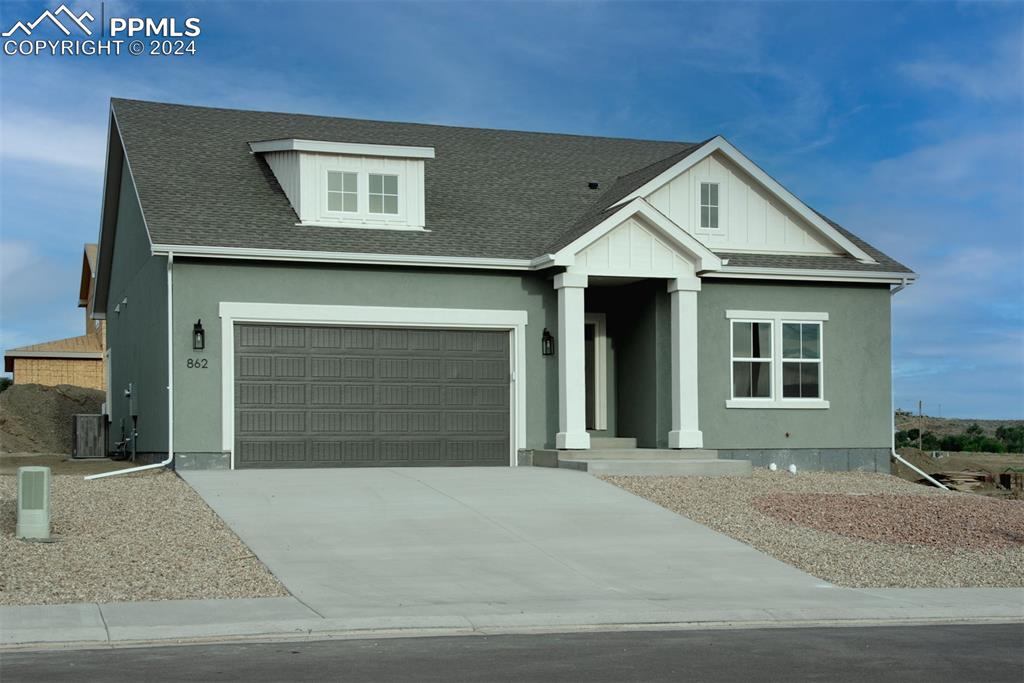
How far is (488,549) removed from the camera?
13.9 meters

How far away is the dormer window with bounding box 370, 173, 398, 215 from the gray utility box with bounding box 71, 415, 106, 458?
804cm

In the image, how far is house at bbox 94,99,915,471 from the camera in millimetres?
19938

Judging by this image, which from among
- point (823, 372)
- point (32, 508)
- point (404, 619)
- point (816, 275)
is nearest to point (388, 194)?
point (816, 275)

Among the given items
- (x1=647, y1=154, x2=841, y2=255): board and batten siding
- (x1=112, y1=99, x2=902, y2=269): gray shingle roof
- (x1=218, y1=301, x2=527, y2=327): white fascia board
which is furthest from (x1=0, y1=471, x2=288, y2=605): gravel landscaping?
(x1=647, y1=154, x2=841, y2=255): board and batten siding

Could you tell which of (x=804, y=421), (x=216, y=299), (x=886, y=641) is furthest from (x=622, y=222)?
(x=886, y=641)

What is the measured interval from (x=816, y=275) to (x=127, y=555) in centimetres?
1422

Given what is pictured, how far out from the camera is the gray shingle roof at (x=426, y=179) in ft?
67.4

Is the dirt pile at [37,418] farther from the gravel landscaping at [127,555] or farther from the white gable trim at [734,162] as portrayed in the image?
the white gable trim at [734,162]

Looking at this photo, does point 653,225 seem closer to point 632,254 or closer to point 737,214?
point 632,254

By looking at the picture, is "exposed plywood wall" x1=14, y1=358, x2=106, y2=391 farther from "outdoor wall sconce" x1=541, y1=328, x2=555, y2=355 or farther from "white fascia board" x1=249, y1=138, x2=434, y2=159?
"outdoor wall sconce" x1=541, y1=328, x2=555, y2=355

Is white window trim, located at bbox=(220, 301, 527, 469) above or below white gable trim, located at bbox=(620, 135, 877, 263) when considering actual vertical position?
below

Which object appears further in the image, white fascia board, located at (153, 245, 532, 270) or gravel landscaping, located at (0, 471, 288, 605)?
white fascia board, located at (153, 245, 532, 270)

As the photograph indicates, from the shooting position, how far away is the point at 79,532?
1380cm

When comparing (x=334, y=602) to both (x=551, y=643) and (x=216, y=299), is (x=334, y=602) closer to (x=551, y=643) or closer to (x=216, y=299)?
(x=551, y=643)
